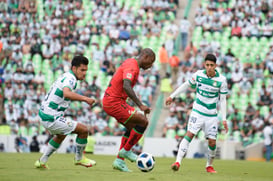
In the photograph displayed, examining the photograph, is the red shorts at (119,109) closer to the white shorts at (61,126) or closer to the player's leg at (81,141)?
the player's leg at (81,141)

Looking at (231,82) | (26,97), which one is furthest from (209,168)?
(26,97)

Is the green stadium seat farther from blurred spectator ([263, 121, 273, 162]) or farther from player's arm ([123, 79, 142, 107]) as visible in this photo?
player's arm ([123, 79, 142, 107])

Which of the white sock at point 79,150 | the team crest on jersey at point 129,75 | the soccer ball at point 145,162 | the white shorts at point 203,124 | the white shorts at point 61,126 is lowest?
the soccer ball at point 145,162

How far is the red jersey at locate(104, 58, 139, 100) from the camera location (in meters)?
11.2

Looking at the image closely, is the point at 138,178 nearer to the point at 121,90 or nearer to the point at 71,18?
the point at 121,90

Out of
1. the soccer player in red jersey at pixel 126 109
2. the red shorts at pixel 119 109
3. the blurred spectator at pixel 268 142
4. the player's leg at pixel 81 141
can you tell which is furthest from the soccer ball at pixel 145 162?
the blurred spectator at pixel 268 142

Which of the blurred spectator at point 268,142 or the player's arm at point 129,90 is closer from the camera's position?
the player's arm at point 129,90

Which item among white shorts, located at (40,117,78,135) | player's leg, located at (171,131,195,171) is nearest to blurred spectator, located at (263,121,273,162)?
player's leg, located at (171,131,195,171)

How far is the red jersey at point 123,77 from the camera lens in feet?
36.8

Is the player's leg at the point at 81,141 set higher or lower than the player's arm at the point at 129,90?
lower

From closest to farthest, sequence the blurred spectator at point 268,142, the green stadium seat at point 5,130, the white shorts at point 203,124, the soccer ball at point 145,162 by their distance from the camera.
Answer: the soccer ball at point 145,162 < the white shorts at point 203,124 < the blurred spectator at point 268,142 < the green stadium seat at point 5,130

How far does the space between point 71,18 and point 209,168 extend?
21.5 metres

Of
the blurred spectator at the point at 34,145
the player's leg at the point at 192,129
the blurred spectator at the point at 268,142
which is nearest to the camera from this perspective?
the player's leg at the point at 192,129

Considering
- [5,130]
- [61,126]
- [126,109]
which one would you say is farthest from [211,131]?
[5,130]
